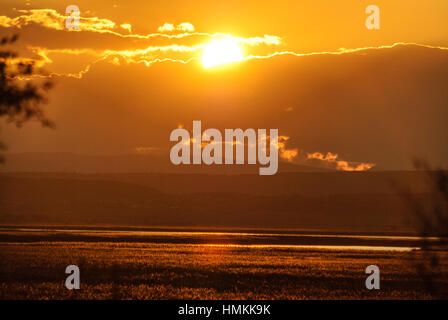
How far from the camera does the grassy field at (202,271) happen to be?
75.9 ft

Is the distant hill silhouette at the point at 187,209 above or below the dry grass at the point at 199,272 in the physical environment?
above

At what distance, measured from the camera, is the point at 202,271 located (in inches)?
1158

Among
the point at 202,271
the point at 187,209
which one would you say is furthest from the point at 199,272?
the point at 187,209

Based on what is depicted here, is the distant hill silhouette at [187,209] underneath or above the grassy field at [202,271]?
above

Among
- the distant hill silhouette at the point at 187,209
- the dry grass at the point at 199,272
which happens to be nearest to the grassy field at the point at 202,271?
the dry grass at the point at 199,272

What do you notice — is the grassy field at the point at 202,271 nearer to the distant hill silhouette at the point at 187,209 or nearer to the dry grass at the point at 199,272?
the dry grass at the point at 199,272

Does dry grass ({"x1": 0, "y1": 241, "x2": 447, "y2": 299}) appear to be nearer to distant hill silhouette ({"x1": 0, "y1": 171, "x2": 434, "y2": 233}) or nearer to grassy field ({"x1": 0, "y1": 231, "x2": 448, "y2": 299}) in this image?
grassy field ({"x1": 0, "y1": 231, "x2": 448, "y2": 299})

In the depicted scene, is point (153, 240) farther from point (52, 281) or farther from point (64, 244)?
point (52, 281)

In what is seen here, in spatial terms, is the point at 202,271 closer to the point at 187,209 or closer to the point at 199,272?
the point at 199,272

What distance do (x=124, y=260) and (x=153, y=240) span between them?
16150mm

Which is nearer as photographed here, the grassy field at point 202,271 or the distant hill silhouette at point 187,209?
the grassy field at point 202,271

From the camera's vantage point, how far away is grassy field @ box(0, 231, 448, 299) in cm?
2314
